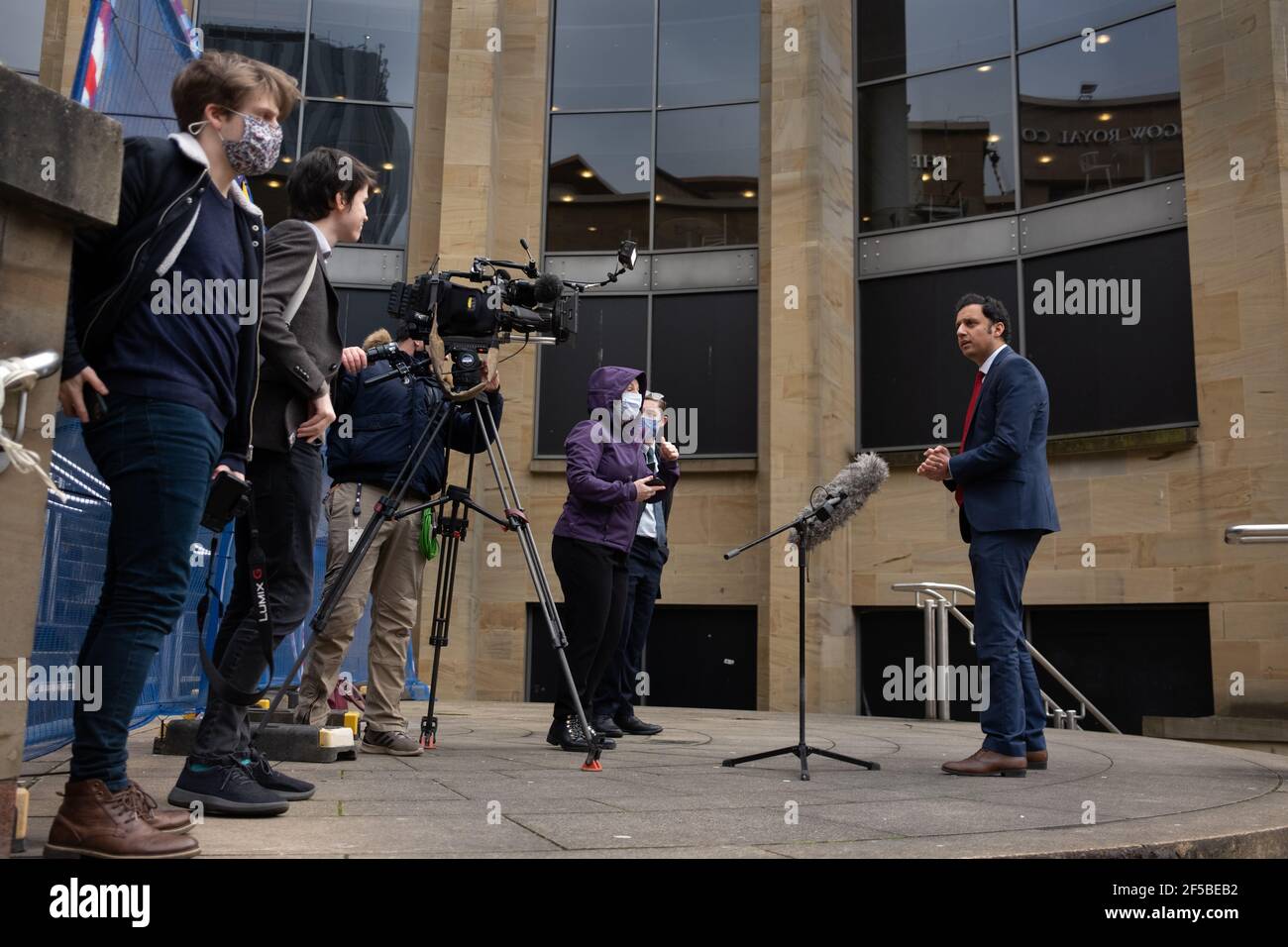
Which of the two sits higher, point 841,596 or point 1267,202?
point 1267,202

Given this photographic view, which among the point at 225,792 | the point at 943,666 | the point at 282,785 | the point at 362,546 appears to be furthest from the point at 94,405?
the point at 943,666

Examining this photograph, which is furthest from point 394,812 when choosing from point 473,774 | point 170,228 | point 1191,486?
point 1191,486

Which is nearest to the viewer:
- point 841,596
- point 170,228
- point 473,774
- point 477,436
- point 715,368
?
point 170,228

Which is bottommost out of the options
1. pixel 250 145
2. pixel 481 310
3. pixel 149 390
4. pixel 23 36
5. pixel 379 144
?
pixel 149 390

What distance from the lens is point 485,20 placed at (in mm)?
14922

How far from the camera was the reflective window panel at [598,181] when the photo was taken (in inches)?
596

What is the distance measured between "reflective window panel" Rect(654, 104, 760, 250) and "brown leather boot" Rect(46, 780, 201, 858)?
12.8m

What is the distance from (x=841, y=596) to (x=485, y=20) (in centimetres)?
857

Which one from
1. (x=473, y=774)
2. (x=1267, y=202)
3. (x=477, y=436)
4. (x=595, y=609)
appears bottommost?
(x=473, y=774)

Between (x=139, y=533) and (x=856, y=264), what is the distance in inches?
496

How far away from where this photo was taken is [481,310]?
5645mm

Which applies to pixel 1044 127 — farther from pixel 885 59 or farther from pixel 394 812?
pixel 394 812

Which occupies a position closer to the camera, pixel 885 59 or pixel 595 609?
pixel 595 609

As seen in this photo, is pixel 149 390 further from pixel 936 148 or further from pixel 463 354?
pixel 936 148
